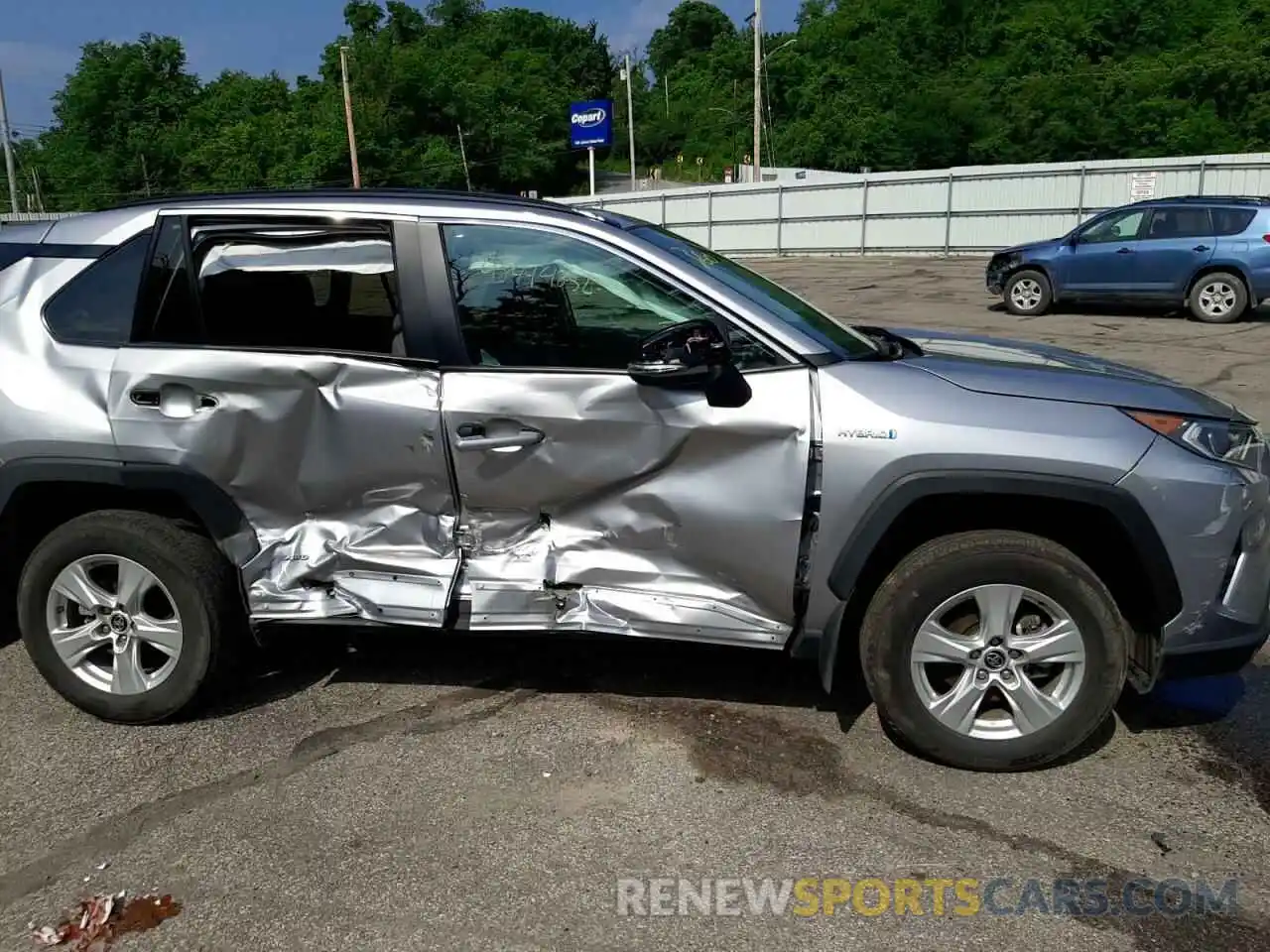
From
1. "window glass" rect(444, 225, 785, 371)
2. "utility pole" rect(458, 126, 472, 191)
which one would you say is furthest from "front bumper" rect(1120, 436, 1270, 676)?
"utility pole" rect(458, 126, 472, 191)

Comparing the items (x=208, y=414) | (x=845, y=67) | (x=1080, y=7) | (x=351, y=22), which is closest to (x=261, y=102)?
(x=351, y=22)

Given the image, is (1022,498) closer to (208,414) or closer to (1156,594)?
(1156,594)

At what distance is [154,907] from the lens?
292 centimetres

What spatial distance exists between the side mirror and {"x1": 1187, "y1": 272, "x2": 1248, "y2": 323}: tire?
43.7 feet

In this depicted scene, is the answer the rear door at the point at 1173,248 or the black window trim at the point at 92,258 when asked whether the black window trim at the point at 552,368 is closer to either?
the black window trim at the point at 92,258

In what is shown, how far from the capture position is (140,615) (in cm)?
380

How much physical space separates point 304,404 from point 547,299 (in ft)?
3.02

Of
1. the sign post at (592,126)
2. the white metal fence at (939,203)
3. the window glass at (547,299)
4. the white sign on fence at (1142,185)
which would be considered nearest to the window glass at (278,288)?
the window glass at (547,299)

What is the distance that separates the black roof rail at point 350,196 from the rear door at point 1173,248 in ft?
42.9

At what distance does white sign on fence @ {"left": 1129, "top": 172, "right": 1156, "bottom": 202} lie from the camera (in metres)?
25.4

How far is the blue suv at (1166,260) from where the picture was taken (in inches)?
553

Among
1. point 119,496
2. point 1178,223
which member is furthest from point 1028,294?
point 119,496

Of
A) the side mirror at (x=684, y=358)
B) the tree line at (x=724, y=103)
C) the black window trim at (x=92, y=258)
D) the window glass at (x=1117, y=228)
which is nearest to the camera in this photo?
the side mirror at (x=684, y=358)

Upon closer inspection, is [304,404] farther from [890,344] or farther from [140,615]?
[890,344]
